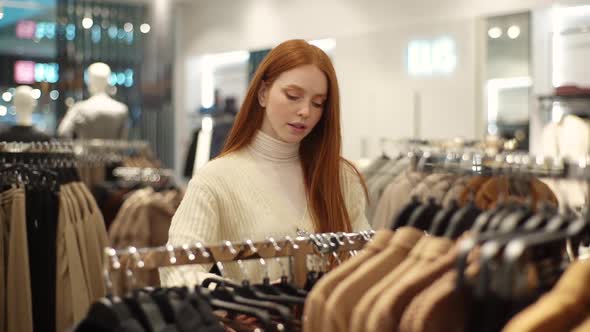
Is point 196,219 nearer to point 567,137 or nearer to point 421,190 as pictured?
point 421,190

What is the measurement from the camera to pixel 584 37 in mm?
5047

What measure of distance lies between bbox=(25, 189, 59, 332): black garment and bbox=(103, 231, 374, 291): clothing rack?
1234 millimetres

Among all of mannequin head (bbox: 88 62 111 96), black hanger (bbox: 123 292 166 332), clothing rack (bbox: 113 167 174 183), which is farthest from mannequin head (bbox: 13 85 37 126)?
black hanger (bbox: 123 292 166 332)

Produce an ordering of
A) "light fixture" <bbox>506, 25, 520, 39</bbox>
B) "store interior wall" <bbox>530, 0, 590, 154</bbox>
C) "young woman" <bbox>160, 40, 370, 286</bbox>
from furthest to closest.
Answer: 1. "light fixture" <bbox>506, 25, 520, 39</bbox>
2. "store interior wall" <bbox>530, 0, 590, 154</bbox>
3. "young woman" <bbox>160, 40, 370, 286</bbox>

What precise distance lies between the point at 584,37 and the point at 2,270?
381 centimetres

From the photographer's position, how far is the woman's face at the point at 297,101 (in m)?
2.17

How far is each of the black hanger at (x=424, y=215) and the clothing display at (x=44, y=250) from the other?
155cm

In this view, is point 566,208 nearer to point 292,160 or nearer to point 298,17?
point 292,160

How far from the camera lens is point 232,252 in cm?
163

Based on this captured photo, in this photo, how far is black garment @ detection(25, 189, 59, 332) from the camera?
2707 millimetres

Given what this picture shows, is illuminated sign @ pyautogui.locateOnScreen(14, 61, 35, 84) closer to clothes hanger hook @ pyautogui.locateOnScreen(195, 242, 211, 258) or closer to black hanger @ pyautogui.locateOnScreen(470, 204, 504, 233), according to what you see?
clothes hanger hook @ pyautogui.locateOnScreen(195, 242, 211, 258)

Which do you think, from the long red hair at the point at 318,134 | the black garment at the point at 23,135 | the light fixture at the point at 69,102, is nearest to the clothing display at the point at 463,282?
the long red hair at the point at 318,134

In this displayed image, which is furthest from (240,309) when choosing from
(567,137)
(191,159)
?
(191,159)

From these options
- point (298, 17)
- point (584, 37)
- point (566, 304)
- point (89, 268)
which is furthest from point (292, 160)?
point (298, 17)
